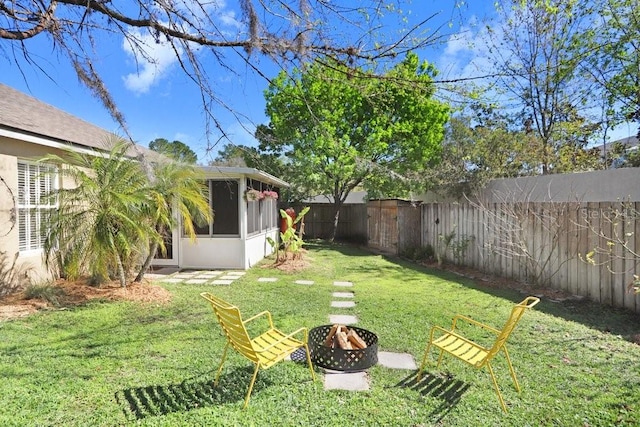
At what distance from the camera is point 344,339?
13.6ft

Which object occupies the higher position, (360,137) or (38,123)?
(360,137)

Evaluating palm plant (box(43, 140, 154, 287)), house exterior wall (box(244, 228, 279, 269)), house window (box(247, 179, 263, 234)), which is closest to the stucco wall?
palm plant (box(43, 140, 154, 287))

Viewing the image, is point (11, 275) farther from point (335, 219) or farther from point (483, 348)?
point (335, 219)

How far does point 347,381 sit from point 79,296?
5471mm

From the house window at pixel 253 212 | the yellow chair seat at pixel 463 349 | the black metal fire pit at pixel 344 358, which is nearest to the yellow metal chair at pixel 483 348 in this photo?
the yellow chair seat at pixel 463 349

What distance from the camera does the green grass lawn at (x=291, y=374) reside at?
3047 mm

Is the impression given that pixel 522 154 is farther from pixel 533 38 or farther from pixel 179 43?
pixel 179 43

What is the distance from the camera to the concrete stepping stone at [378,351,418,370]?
4035mm

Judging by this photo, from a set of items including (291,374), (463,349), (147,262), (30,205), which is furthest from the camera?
(147,262)

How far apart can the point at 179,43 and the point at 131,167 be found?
349 cm

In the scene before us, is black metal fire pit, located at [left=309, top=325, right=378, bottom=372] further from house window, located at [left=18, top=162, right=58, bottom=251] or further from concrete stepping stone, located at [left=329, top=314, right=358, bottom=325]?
house window, located at [left=18, top=162, right=58, bottom=251]

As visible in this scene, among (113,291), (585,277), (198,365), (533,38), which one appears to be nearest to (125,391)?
(198,365)

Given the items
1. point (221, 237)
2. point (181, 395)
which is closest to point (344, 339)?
point (181, 395)

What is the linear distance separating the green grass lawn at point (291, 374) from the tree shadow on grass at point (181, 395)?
2 cm
